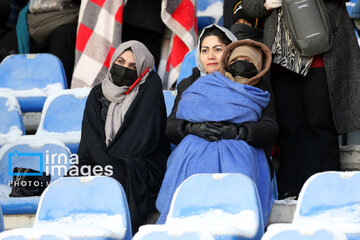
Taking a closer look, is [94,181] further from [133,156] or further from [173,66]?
[173,66]

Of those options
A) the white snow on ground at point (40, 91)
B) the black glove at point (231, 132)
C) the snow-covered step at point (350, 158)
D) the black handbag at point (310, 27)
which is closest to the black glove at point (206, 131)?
the black glove at point (231, 132)

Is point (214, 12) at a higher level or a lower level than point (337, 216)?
higher

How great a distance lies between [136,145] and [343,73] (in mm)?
1163

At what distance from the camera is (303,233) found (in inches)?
86.9

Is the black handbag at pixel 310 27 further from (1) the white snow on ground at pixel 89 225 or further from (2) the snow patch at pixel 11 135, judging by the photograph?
(2) the snow patch at pixel 11 135

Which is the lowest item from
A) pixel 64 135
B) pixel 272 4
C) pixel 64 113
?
pixel 64 135

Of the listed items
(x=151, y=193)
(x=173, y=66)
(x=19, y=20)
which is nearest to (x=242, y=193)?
(x=151, y=193)

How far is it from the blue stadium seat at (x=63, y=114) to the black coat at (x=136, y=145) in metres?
0.37

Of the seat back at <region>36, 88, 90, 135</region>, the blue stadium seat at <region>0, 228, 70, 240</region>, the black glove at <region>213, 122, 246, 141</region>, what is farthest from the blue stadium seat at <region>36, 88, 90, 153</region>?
the blue stadium seat at <region>0, 228, 70, 240</region>

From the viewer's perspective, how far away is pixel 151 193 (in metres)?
3.76

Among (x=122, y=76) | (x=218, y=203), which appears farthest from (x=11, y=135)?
(x=218, y=203)

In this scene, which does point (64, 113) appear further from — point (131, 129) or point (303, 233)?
point (303, 233)

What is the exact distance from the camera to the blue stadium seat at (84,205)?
2.90 metres

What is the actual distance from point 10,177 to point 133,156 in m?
0.74
